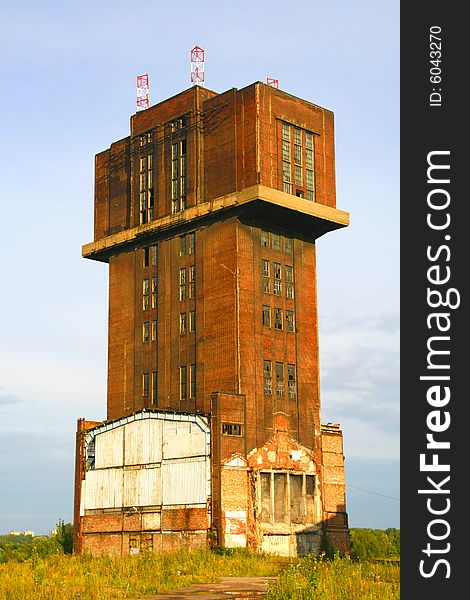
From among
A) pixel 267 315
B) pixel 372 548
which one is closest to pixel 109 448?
pixel 267 315

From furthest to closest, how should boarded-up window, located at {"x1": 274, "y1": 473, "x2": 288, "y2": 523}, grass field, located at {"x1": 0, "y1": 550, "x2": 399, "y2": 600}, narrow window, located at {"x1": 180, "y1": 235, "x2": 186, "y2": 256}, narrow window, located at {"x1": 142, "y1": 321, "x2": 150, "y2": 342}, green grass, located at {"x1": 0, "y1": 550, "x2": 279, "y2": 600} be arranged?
narrow window, located at {"x1": 142, "y1": 321, "x2": 150, "y2": 342}
narrow window, located at {"x1": 180, "y1": 235, "x2": 186, "y2": 256}
boarded-up window, located at {"x1": 274, "y1": 473, "x2": 288, "y2": 523}
green grass, located at {"x1": 0, "y1": 550, "x2": 279, "y2": 600}
grass field, located at {"x1": 0, "y1": 550, "x2": 399, "y2": 600}

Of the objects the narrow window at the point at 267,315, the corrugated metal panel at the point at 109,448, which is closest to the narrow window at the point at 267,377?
the narrow window at the point at 267,315

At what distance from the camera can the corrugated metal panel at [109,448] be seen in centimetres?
5247

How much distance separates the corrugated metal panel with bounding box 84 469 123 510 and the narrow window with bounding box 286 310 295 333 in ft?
42.9

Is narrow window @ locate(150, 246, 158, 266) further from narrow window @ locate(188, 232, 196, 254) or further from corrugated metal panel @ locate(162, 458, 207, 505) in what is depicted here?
corrugated metal panel @ locate(162, 458, 207, 505)

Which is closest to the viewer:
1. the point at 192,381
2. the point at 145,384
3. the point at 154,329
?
the point at 192,381

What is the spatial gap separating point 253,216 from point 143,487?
55.3 feet

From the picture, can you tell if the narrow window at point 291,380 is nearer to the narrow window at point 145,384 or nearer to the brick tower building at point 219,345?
the brick tower building at point 219,345

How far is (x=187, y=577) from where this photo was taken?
33562 millimetres

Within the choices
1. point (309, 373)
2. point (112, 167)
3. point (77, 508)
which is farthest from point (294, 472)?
point (112, 167)

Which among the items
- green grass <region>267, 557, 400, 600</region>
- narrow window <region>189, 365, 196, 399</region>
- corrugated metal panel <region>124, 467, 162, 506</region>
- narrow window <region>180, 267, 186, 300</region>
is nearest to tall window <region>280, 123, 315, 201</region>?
narrow window <region>180, 267, 186, 300</region>

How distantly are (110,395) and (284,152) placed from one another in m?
19.5

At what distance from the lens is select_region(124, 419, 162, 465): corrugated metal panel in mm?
49938

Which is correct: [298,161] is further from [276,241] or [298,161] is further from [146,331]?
[146,331]
